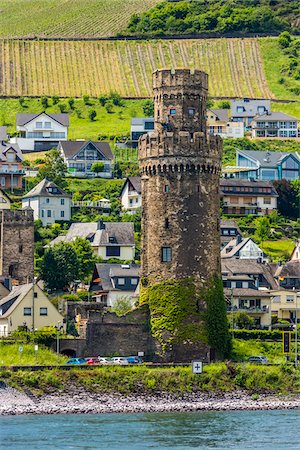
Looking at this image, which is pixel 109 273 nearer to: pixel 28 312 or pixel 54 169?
pixel 28 312

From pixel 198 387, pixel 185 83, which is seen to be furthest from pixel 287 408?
pixel 185 83

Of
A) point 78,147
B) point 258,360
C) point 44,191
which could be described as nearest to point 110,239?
point 44,191

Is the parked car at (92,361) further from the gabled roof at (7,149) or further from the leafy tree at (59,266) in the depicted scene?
the gabled roof at (7,149)

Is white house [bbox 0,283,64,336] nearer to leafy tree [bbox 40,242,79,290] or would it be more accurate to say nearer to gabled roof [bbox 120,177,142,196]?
leafy tree [bbox 40,242,79,290]

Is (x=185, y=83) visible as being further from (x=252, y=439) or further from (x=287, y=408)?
(x=252, y=439)

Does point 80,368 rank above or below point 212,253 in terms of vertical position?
below

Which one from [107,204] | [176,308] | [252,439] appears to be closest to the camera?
[252,439]
